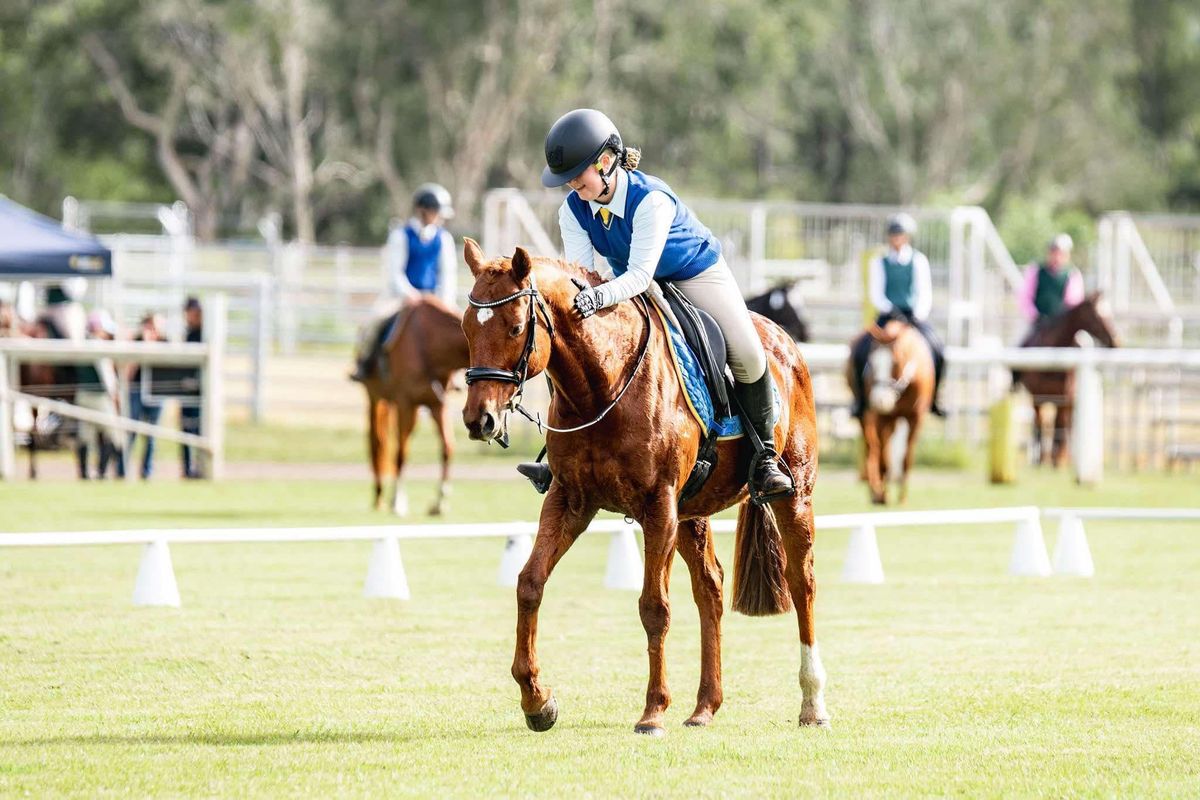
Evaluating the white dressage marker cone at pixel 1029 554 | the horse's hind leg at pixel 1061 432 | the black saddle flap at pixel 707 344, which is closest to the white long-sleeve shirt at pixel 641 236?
the black saddle flap at pixel 707 344

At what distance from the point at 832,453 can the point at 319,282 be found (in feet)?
64.1

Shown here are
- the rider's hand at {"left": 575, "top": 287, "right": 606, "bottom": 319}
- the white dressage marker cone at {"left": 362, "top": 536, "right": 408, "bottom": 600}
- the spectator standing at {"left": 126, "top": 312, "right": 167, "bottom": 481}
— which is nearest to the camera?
the rider's hand at {"left": 575, "top": 287, "right": 606, "bottom": 319}

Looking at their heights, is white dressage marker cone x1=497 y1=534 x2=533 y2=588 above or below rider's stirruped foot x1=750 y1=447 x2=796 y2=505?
below

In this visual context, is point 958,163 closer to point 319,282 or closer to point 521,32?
point 521,32

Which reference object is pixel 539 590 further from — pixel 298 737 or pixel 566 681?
pixel 566 681

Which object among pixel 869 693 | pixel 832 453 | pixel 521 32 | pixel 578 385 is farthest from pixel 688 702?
pixel 521 32

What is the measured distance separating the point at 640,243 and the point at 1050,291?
63.8 ft

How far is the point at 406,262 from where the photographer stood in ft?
60.6

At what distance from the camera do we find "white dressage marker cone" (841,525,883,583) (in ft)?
44.0

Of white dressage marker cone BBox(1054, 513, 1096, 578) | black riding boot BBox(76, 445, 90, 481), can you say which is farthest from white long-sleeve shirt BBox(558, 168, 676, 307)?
black riding boot BBox(76, 445, 90, 481)

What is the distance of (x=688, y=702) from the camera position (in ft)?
28.6

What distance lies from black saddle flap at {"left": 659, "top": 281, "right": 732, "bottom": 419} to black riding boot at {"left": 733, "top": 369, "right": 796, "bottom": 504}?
0.31 feet

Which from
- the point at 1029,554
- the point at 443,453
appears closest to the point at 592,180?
the point at 1029,554

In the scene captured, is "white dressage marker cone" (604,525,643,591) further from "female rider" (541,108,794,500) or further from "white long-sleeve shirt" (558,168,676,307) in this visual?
"white long-sleeve shirt" (558,168,676,307)
